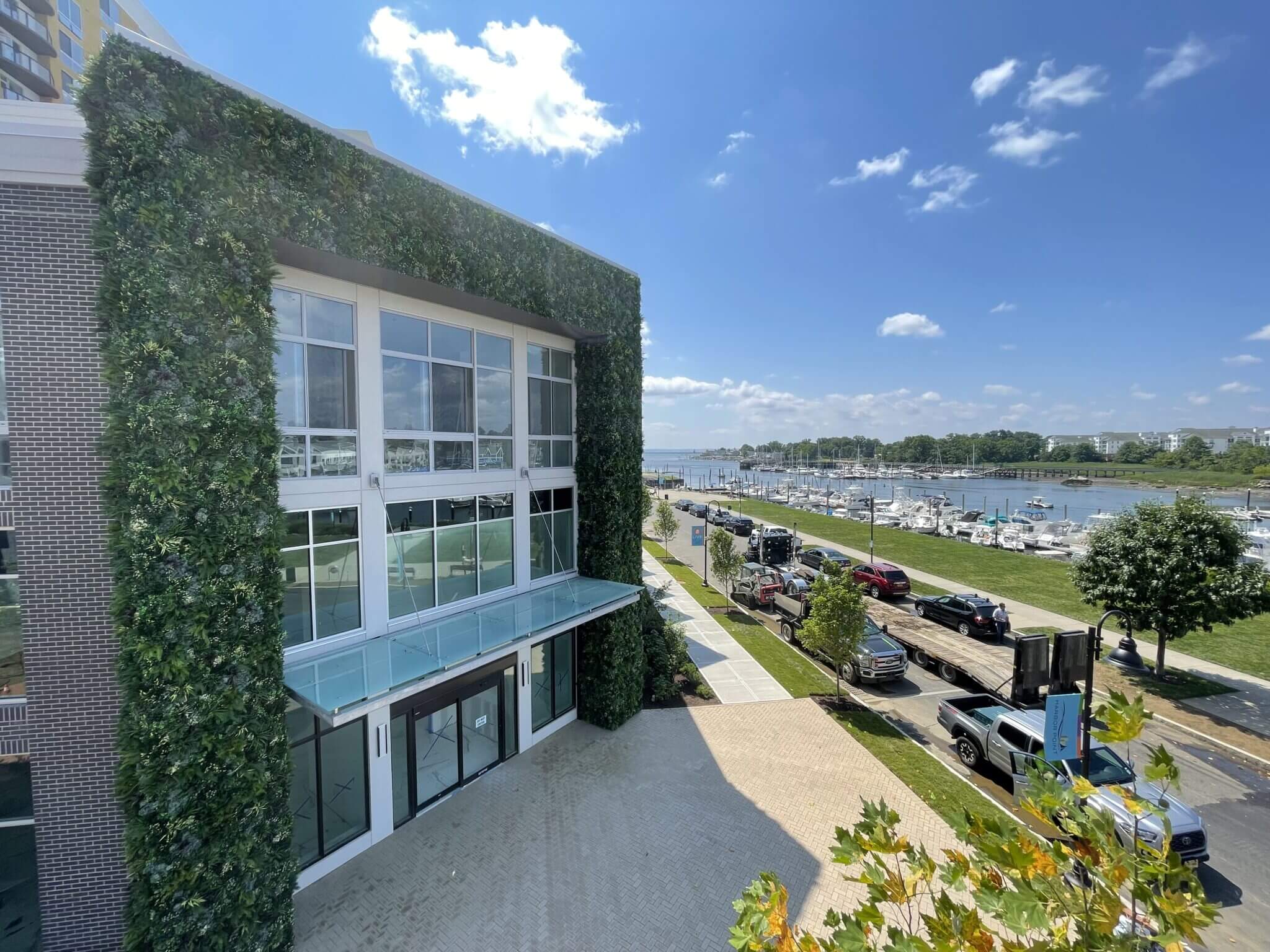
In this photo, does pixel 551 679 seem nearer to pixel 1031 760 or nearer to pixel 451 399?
pixel 451 399

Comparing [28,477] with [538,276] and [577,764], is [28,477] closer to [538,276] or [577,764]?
[538,276]

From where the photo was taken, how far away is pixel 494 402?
1163 cm

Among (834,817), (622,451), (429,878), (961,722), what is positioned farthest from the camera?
(622,451)

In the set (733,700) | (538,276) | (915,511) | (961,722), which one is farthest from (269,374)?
(915,511)

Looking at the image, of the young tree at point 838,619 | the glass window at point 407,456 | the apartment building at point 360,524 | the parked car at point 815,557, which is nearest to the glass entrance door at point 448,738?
the apartment building at point 360,524

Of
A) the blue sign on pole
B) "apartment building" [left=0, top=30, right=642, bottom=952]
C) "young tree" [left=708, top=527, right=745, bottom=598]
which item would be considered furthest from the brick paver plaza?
"young tree" [left=708, top=527, right=745, bottom=598]

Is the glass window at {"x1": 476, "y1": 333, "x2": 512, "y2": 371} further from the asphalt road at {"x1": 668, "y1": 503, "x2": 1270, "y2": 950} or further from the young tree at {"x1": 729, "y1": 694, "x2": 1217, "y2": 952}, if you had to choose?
the asphalt road at {"x1": 668, "y1": 503, "x2": 1270, "y2": 950}

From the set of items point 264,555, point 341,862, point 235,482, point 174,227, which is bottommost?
point 341,862

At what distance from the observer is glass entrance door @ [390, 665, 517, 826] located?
32.4ft

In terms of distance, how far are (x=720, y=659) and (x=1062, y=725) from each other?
36.7 ft

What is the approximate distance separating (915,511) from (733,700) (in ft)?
166

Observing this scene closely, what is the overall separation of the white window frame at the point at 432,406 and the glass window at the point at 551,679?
425 centimetres

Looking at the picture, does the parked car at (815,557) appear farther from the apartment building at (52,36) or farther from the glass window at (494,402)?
the apartment building at (52,36)

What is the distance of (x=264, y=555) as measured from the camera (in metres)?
7.06
